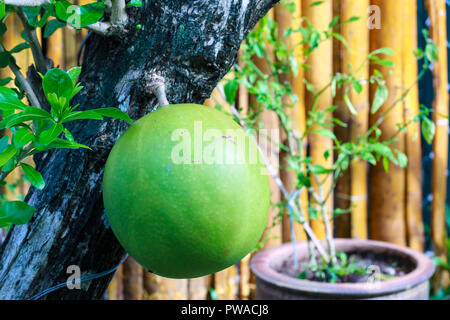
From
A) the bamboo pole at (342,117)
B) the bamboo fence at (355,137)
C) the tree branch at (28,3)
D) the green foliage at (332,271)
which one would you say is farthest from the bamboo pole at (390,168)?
the tree branch at (28,3)

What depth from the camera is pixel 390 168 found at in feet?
6.72

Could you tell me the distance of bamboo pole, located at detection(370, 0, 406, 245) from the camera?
2021mm

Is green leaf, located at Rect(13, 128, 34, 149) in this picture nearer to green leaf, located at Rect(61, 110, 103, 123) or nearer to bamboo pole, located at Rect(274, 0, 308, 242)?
green leaf, located at Rect(61, 110, 103, 123)

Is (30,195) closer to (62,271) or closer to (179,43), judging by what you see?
(62,271)

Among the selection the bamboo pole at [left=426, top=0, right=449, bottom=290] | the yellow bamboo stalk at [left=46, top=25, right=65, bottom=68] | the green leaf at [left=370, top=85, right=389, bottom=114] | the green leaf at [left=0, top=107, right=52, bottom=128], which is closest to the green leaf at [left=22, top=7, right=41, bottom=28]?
the green leaf at [left=0, top=107, right=52, bottom=128]

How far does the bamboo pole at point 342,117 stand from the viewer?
2.02 meters

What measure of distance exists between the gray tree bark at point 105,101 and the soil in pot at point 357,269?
1.03 meters

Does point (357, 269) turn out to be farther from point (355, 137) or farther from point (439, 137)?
point (439, 137)

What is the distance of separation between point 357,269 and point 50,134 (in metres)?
1.34

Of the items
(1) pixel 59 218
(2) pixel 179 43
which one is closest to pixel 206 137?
(2) pixel 179 43

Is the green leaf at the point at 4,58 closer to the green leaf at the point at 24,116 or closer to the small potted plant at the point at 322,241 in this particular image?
the green leaf at the point at 24,116

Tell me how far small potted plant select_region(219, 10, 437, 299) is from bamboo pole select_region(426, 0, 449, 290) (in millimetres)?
610

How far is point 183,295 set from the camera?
1941 mm

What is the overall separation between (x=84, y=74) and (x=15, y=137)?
23 cm
